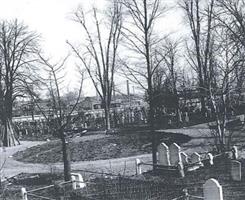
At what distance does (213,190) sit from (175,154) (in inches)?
263

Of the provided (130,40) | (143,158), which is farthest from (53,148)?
(130,40)

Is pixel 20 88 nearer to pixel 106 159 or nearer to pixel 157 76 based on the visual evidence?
pixel 157 76

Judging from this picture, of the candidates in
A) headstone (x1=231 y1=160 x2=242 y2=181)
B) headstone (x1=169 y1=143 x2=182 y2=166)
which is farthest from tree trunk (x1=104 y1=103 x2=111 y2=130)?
headstone (x1=231 y1=160 x2=242 y2=181)

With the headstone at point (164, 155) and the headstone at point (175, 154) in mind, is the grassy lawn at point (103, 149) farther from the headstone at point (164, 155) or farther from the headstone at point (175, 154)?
the headstone at point (175, 154)

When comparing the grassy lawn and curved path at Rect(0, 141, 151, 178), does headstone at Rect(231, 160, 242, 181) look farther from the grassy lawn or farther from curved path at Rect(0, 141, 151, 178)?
the grassy lawn

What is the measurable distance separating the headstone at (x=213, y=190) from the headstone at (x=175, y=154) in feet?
20.6

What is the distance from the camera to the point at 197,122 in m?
33.8

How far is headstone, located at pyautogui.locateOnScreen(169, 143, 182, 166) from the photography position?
15.6 m

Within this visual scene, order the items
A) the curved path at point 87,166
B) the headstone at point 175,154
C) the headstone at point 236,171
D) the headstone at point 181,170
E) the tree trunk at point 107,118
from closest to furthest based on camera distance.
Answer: the headstone at point 236,171
the headstone at point 181,170
the headstone at point 175,154
the curved path at point 87,166
the tree trunk at point 107,118

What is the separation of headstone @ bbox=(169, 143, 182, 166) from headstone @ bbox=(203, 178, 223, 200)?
627 cm

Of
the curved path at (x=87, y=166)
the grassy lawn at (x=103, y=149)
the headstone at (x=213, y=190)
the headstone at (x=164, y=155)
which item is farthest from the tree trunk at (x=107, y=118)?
the headstone at (x=213, y=190)

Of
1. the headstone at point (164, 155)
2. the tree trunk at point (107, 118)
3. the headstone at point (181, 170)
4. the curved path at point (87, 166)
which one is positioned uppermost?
the tree trunk at point (107, 118)

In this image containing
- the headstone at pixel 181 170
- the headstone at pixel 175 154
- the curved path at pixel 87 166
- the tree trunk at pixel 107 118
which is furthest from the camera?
the tree trunk at pixel 107 118

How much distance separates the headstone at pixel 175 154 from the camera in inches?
613
